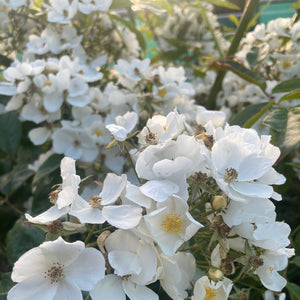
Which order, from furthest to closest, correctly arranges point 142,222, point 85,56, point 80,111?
point 85,56
point 80,111
point 142,222

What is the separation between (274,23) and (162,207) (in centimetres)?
66

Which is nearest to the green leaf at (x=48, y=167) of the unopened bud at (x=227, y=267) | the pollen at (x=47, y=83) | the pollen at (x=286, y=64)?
the pollen at (x=47, y=83)

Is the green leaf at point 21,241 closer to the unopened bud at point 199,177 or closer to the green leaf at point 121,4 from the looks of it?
the unopened bud at point 199,177

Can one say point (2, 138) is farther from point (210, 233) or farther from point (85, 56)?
point (210, 233)

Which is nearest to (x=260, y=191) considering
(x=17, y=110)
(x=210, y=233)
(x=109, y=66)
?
(x=210, y=233)

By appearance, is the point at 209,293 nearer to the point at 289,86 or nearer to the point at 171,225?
the point at 171,225

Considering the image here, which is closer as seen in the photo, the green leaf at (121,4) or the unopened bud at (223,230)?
the unopened bud at (223,230)

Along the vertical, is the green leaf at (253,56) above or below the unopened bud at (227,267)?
above

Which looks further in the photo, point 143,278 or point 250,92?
point 250,92

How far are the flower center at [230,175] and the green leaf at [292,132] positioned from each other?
0.39 ft

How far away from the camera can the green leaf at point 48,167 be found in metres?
0.66

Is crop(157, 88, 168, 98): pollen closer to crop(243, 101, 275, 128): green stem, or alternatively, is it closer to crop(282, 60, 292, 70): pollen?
crop(243, 101, 275, 128): green stem

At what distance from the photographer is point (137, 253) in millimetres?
372

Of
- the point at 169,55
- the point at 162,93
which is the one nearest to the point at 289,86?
the point at 162,93
